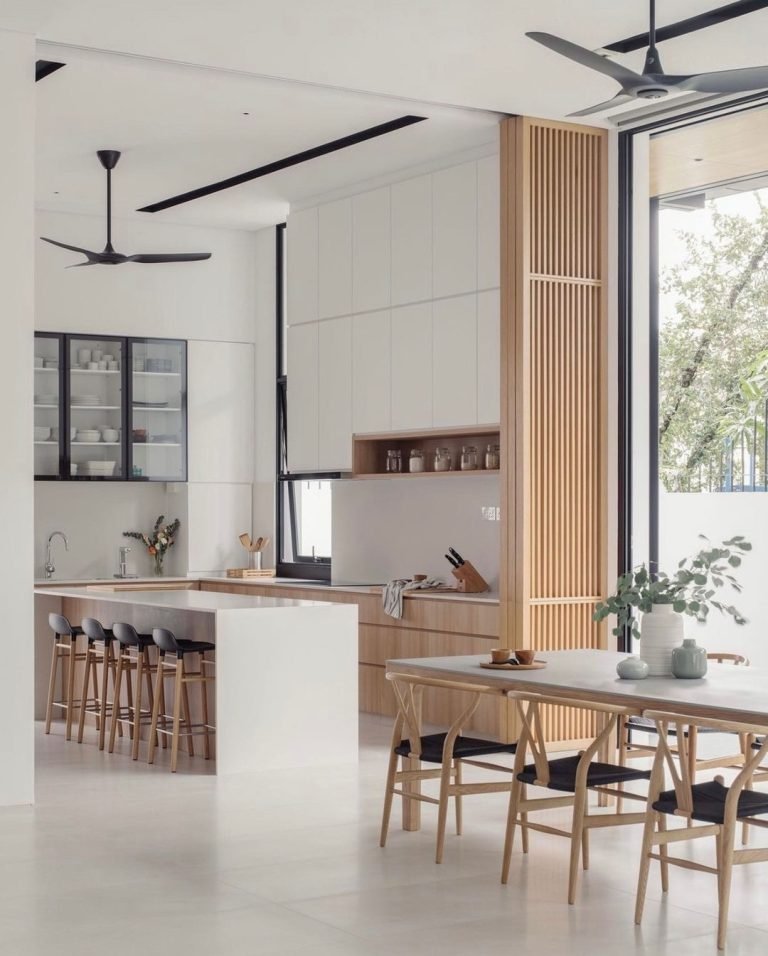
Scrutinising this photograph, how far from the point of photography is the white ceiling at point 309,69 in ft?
20.7

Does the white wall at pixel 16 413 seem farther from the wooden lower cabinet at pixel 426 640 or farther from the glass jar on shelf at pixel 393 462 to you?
the glass jar on shelf at pixel 393 462

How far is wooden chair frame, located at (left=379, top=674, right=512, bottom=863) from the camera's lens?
18.2 ft

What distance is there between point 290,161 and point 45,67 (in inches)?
89.9

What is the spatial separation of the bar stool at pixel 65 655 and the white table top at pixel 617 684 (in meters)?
3.36

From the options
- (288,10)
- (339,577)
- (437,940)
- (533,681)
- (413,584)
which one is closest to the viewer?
(437,940)

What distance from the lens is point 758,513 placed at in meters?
8.12

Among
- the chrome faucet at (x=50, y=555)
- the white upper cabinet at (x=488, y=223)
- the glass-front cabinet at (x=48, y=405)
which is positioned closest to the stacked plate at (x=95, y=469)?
the glass-front cabinet at (x=48, y=405)

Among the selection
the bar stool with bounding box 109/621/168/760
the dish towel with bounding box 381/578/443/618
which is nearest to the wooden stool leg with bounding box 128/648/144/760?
the bar stool with bounding box 109/621/168/760

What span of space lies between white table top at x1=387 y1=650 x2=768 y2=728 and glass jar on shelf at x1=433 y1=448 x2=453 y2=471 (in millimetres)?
3208

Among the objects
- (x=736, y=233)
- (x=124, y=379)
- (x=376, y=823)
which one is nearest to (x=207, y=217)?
(x=124, y=379)

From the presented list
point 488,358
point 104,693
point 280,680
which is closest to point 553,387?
point 488,358

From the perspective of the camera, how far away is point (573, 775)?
5160mm

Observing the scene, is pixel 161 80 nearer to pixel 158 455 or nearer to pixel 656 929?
pixel 158 455

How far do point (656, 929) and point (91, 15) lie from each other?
4528mm
